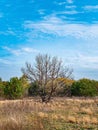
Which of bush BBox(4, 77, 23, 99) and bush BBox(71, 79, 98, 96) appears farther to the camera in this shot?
bush BBox(71, 79, 98, 96)

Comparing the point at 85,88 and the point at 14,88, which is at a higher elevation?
the point at 85,88

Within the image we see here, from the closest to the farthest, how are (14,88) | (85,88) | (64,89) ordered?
(14,88) → (64,89) → (85,88)

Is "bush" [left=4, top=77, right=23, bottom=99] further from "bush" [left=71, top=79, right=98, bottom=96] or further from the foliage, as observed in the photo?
"bush" [left=71, top=79, right=98, bottom=96]

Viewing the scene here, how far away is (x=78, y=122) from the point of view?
18156mm

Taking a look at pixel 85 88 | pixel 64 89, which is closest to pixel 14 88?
pixel 64 89

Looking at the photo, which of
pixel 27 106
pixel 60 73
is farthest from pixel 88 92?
pixel 27 106

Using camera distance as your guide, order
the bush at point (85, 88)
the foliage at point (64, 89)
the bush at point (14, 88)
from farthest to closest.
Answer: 1. the bush at point (85, 88)
2. the bush at point (14, 88)
3. the foliage at point (64, 89)

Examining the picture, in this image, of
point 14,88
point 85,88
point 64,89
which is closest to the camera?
point 14,88

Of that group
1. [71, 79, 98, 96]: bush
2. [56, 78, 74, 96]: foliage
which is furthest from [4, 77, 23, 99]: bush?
[71, 79, 98, 96]: bush

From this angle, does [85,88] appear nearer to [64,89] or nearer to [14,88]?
[64,89]

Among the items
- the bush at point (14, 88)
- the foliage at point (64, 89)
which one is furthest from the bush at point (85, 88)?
the bush at point (14, 88)

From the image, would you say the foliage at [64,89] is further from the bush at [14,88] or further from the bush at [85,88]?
the bush at [14,88]

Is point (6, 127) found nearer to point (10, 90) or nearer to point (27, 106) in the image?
point (27, 106)

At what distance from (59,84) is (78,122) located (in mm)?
23978
